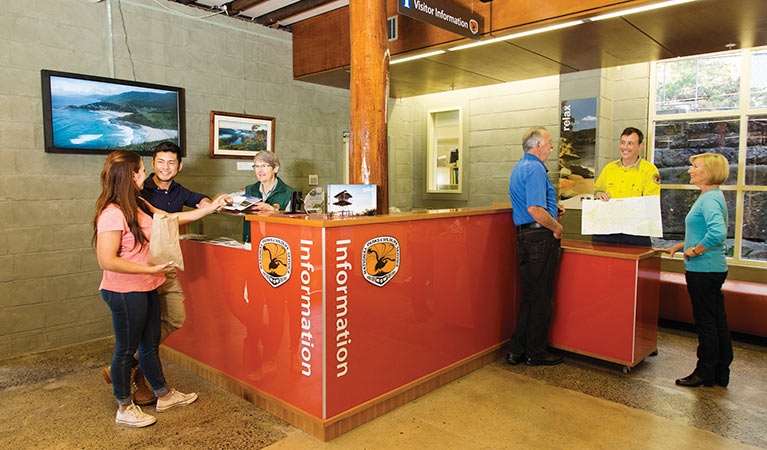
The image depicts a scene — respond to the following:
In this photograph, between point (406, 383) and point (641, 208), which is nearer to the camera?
point (406, 383)

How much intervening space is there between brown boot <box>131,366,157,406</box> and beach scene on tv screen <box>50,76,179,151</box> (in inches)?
84.0

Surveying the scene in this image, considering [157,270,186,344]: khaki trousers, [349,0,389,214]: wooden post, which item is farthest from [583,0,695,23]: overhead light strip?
[157,270,186,344]: khaki trousers

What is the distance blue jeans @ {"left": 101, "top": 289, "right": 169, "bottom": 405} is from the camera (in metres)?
2.71

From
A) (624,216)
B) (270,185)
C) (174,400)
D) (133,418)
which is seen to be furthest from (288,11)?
(133,418)

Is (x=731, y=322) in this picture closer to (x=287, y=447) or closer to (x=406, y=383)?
(x=406, y=383)

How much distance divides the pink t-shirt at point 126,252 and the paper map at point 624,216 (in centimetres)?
297

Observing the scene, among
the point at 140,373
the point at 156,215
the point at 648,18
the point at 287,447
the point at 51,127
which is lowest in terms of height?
the point at 287,447

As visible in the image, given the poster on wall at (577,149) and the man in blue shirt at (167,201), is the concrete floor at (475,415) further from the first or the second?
the poster on wall at (577,149)

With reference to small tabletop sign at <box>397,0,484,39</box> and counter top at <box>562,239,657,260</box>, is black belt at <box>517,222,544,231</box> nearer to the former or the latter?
counter top at <box>562,239,657,260</box>

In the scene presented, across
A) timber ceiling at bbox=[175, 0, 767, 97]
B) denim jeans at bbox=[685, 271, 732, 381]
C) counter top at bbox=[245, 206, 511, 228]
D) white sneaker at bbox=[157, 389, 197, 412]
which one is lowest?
white sneaker at bbox=[157, 389, 197, 412]

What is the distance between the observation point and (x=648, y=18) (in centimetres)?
329

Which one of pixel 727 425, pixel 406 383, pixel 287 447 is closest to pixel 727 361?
pixel 727 425

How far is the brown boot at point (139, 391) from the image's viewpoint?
3.09m

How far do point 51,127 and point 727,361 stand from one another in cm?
521
